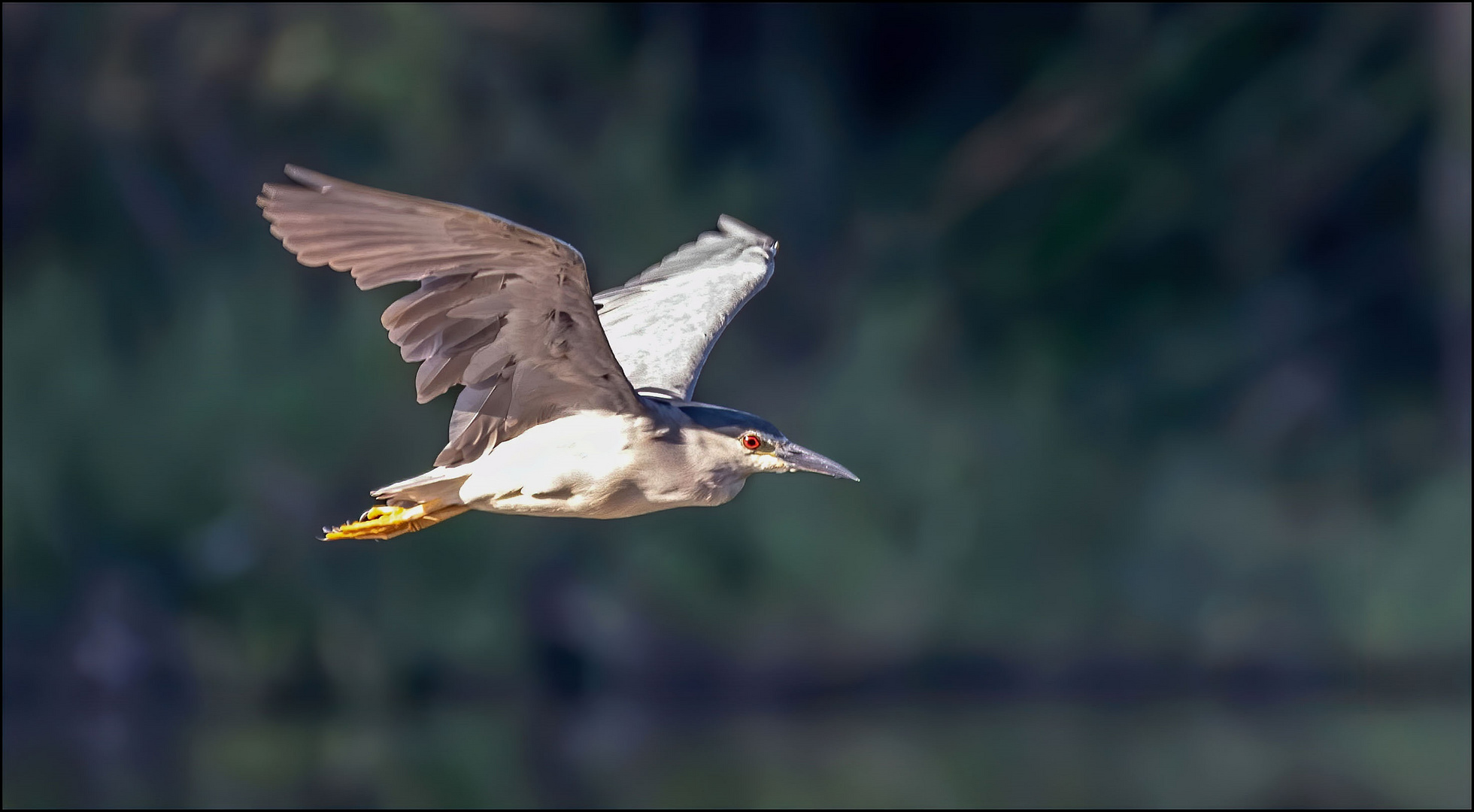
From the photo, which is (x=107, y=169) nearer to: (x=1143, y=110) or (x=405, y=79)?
(x=405, y=79)

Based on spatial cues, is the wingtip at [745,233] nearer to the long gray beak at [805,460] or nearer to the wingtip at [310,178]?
the long gray beak at [805,460]

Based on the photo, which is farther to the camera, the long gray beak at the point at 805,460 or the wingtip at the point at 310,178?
the long gray beak at the point at 805,460

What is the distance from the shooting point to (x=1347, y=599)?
11359 millimetres

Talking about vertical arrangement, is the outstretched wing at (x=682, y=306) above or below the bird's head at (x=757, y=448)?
above

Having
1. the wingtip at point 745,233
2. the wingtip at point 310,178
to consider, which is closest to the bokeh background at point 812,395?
the wingtip at point 745,233

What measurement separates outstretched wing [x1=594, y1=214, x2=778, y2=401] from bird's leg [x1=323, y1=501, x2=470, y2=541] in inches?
20.8

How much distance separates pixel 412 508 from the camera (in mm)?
3459

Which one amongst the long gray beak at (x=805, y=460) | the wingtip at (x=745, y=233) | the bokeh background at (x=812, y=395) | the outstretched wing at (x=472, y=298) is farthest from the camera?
the bokeh background at (x=812, y=395)

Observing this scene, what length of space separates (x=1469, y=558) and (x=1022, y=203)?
386 centimetres

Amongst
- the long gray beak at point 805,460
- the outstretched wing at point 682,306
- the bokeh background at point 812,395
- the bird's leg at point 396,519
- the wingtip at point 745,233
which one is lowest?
the bird's leg at point 396,519

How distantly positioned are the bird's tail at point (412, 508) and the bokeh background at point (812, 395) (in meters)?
6.76

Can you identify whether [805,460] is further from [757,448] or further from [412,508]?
[412,508]

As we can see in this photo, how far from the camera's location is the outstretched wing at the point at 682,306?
12.7 feet

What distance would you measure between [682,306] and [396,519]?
3.36ft
